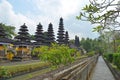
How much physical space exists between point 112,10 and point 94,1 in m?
0.69

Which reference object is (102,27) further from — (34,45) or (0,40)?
(34,45)

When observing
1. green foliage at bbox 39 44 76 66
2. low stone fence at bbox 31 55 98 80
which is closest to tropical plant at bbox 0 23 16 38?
green foliage at bbox 39 44 76 66

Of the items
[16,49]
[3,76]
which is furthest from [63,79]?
[16,49]

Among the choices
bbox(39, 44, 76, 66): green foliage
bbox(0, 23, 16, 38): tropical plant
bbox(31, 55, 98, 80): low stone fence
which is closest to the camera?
bbox(31, 55, 98, 80): low stone fence

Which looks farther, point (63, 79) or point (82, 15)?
point (82, 15)

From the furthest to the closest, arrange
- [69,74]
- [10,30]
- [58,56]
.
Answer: [10,30] < [58,56] < [69,74]

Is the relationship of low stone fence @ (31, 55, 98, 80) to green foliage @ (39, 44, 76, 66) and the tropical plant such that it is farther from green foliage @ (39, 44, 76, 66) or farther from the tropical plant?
the tropical plant

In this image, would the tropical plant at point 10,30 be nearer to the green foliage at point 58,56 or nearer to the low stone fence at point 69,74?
the green foliage at point 58,56

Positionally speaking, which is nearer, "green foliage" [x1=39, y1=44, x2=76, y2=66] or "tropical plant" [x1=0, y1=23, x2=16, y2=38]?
"green foliage" [x1=39, y1=44, x2=76, y2=66]

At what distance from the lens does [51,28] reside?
4555 inches

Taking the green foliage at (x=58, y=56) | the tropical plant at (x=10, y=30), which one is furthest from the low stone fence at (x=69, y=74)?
the tropical plant at (x=10, y=30)

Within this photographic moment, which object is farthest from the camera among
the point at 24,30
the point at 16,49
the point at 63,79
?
the point at 24,30

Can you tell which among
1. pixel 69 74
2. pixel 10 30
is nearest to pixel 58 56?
pixel 69 74

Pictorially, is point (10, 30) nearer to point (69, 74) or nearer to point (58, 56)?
point (58, 56)
